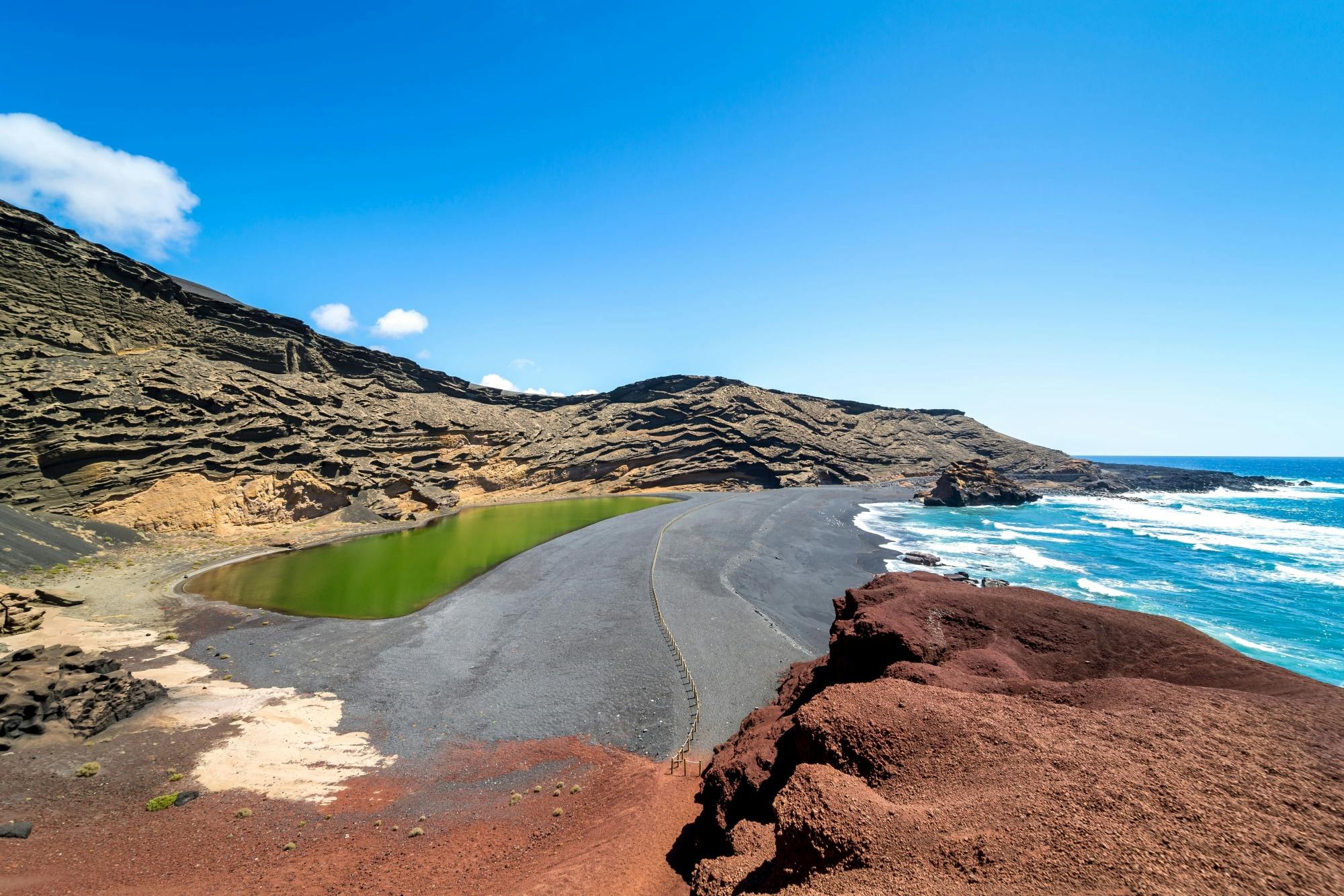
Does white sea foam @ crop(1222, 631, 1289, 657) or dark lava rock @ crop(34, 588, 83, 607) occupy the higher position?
dark lava rock @ crop(34, 588, 83, 607)

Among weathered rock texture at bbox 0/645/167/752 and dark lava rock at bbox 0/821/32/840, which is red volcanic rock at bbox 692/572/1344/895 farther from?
weathered rock texture at bbox 0/645/167/752

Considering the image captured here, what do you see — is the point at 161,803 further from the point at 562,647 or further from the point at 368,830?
the point at 562,647

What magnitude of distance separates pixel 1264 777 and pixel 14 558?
129ft

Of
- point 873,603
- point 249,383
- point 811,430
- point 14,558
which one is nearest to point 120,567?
point 14,558

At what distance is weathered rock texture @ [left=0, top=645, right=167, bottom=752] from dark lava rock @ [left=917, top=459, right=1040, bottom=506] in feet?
217

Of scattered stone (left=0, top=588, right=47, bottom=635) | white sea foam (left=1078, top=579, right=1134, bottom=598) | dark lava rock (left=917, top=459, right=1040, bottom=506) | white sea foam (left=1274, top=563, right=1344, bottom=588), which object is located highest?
dark lava rock (left=917, top=459, right=1040, bottom=506)

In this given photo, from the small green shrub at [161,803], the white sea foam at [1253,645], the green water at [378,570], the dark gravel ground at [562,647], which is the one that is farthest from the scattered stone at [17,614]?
the white sea foam at [1253,645]

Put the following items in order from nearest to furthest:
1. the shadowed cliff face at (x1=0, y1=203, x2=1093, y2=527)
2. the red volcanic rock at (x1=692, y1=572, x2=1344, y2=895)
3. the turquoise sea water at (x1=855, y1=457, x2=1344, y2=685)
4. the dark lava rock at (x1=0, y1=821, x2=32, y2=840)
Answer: the red volcanic rock at (x1=692, y1=572, x2=1344, y2=895)
the dark lava rock at (x1=0, y1=821, x2=32, y2=840)
the turquoise sea water at (x1=855, y1=457, x2=1344, y2=685)
the shadowed cliff face at (x1=0, y1=203, x2=1093, y2=527)

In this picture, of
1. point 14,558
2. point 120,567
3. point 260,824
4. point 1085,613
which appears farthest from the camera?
point 120,567

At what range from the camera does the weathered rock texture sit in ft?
37.5

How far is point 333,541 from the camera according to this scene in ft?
119

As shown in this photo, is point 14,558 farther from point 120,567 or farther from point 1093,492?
point 1093,492

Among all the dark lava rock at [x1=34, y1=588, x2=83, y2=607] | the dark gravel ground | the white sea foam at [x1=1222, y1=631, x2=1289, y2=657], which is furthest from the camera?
the dark lava rock at [x1=34, y1=588, x2=83, y2=607]

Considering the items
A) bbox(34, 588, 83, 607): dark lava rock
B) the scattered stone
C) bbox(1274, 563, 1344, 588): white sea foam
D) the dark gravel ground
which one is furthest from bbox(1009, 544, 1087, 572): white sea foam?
bbox(34, 588, 83, 607): dark lava rock
